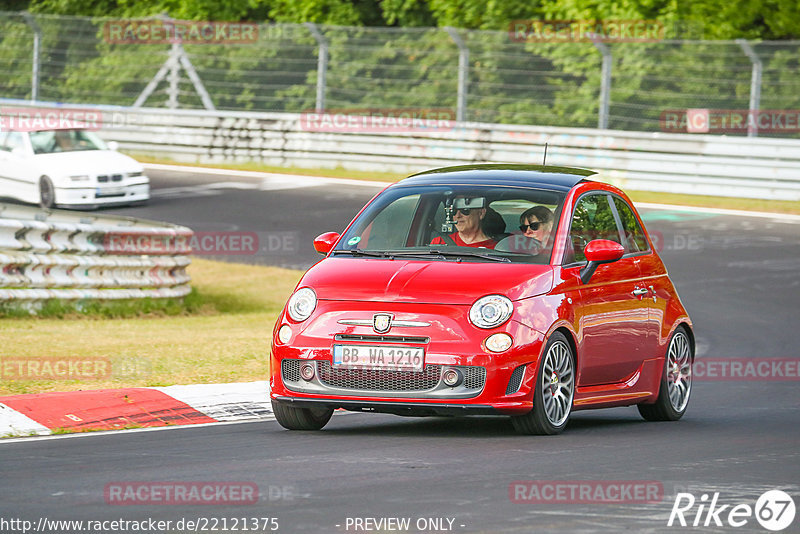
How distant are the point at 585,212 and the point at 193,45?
24.8 m

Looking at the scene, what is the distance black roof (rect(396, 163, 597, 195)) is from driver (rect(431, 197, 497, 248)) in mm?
222

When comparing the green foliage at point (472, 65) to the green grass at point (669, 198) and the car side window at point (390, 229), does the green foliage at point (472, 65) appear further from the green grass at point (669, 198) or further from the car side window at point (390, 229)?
the car side window at point (390, 229)

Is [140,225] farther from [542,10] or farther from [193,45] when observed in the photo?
[542,10]

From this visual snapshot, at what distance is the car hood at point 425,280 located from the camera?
28.8 feet

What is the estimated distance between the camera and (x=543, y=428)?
9.01 meters

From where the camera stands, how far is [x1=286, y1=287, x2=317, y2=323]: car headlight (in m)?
8.98

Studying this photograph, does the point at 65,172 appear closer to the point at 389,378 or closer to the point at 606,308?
the point at 606,308

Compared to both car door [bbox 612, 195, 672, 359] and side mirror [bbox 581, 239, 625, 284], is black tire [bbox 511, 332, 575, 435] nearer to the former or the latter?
side mirror [bbox 581, 239, 625, 284]

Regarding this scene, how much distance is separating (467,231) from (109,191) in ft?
54.6

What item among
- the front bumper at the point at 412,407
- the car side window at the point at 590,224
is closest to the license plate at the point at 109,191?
the car side window at the point at 590,224

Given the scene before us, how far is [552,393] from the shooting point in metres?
9.07

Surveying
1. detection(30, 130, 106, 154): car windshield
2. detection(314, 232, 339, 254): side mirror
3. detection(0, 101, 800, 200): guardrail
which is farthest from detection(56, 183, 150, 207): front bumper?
detection(314, 232, 339, 254): side mirror

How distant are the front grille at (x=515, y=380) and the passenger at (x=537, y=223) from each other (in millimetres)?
1089

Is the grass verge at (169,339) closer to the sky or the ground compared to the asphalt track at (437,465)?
closer to the ground
